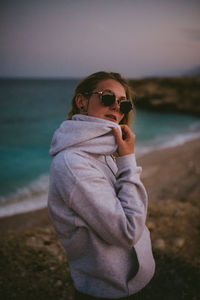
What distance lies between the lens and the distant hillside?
32.6m

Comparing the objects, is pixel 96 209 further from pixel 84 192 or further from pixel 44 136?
pixel 44 136

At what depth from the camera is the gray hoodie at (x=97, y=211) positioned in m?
1.14

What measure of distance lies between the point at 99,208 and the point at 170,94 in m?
38.1

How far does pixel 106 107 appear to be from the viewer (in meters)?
1.48

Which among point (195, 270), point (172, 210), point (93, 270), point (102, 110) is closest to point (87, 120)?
point (102, 110)

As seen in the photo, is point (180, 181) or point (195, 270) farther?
point (180, 181)

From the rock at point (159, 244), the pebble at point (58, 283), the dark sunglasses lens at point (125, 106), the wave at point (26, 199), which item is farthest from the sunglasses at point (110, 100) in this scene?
the wave at point (26, 199)

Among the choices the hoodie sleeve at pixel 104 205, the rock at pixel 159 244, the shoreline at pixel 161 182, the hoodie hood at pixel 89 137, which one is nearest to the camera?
the hoodie sleeve at pixel 104 205

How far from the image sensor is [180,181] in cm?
675

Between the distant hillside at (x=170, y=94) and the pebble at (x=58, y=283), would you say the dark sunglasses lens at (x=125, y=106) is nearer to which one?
the pebble at (x=58, y=283)

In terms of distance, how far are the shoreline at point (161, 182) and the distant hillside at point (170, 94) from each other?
23.3 meters

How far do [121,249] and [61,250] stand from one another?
2.37m

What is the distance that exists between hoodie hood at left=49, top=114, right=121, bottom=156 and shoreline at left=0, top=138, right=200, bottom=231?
13.2ft

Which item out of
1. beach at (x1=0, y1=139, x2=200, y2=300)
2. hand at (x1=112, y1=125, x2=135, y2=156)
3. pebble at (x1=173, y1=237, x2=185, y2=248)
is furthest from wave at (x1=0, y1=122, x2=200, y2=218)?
hand at (x1=112, y1=125, x2=135, y2=156)
